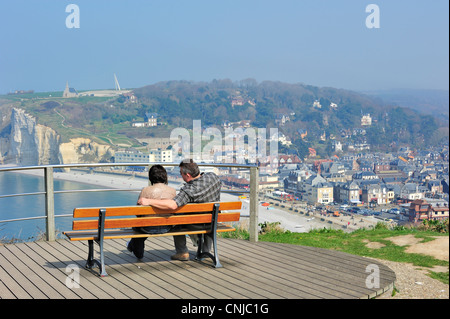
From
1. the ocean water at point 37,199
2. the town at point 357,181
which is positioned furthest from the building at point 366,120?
the ocean water at point 37,199

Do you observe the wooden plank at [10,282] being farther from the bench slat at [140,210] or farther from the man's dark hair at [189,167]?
the man's dark hair at [189,167]

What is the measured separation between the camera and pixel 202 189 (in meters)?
4.93

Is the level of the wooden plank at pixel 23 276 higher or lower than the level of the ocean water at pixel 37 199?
higher

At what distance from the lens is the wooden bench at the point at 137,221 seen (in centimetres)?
451

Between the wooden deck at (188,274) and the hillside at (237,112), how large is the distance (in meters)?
46.9

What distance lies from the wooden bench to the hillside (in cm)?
4740

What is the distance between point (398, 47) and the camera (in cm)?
7625

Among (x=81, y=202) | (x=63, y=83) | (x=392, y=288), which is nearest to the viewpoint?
(x=392, y=288)

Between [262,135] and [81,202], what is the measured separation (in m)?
28.3

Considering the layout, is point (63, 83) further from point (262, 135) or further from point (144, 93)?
point (262, 135)

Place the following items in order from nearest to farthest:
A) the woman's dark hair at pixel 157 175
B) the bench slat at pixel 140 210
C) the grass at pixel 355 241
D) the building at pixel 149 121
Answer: the bench slat at pixel 140 210
the woman's dark hair at pixel 157 175
the grass at pixel 355 241
the building at pixel 149 121

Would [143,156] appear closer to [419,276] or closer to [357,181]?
[357,181]

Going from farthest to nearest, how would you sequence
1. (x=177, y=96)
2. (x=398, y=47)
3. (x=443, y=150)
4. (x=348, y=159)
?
(x=398, y=47) → (x=177, y=96) → (x=348, y=159) → (x=443, y=150)

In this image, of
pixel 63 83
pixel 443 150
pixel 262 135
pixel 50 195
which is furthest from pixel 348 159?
pixel 50 195
